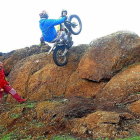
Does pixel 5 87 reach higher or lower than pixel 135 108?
higher

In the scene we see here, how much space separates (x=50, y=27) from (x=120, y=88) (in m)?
5.16

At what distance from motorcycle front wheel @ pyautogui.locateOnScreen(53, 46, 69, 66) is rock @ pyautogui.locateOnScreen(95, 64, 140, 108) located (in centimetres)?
334

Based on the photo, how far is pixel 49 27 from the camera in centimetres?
939

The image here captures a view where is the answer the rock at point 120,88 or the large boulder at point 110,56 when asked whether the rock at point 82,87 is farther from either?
the rock at point 120,88

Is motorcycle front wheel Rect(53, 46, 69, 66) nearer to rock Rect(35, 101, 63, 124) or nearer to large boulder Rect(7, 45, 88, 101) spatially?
large boulder Rect(7, 45, 88, 101)

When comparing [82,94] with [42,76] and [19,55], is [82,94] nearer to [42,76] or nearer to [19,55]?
[42,76]

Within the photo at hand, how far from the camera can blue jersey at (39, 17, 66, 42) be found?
9.23m

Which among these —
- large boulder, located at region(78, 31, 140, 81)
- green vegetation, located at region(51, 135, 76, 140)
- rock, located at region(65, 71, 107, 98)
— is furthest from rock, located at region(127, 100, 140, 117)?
green vegetation, located at region(51, 135, 76, 140)

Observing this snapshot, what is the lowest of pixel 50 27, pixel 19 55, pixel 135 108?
pixel 135 108

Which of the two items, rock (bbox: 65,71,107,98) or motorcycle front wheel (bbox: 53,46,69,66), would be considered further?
motorcycle front wheel (bbox: 53,46,69,66)

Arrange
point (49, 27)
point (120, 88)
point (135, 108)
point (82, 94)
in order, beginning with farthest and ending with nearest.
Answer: point (49, 27)
point (82, 94)
point (120, 88)
point (135, 108)

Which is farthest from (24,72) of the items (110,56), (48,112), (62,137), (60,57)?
(62,137)

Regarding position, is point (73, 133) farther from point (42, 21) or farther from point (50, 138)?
point (42, 21)

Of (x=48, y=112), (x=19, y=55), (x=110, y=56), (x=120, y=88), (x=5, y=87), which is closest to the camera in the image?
(x=48, y=112)
